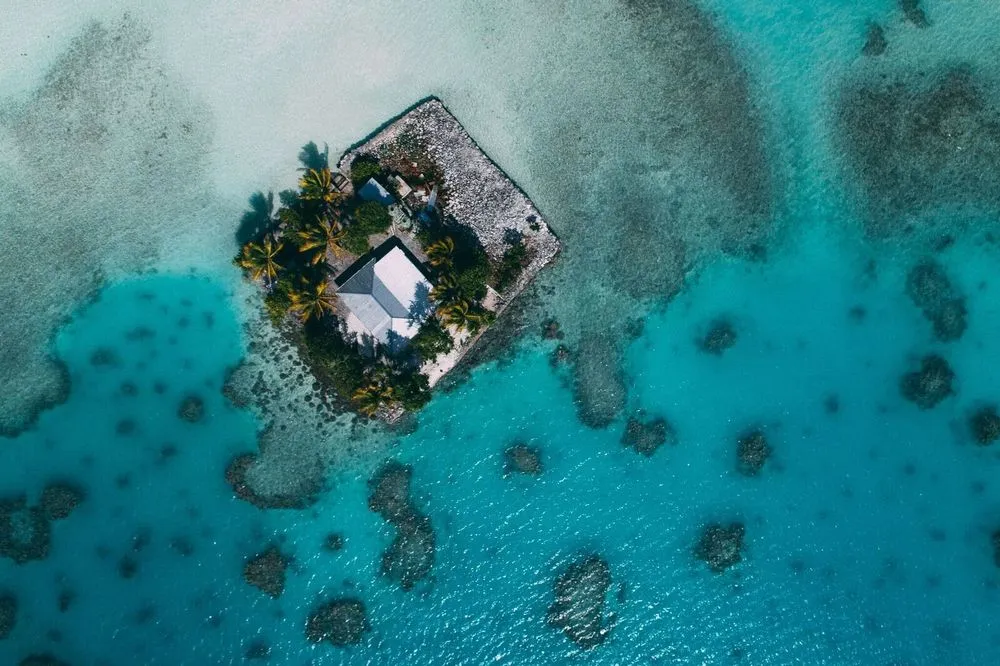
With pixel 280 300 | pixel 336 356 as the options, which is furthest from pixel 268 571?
pixel 280 300

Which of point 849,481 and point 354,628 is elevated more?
point 354,628

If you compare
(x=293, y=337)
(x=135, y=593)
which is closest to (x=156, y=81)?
(x=293, y=337)

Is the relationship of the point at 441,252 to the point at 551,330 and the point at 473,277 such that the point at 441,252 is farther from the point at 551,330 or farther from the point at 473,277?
the point at 551,330

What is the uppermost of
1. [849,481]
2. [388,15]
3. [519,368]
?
[388,15]

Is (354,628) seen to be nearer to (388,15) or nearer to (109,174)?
(109,174)

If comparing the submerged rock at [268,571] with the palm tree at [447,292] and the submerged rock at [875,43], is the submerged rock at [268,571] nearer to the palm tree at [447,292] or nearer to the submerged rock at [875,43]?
the palm tree at [447,292]

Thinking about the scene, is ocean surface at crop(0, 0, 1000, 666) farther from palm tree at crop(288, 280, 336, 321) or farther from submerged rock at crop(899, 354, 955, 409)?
palm tree at crop(288, 280, 336, 321)
